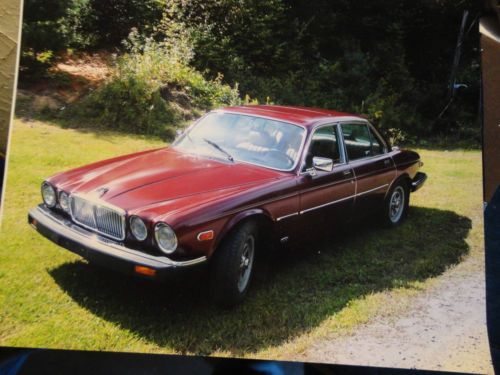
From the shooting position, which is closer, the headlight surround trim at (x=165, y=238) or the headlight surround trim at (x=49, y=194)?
the headlight surround trim at (x=165, y=238)

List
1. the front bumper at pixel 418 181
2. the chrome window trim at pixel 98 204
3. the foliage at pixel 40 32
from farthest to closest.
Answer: the front bumper at pixel 418 181, the foliage at pixel 40 32, the chrome window trim at pixel 98 204

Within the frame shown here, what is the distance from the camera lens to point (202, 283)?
2.13 meters

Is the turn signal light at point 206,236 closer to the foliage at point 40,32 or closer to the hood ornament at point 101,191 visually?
the hood ornament at point 101,191

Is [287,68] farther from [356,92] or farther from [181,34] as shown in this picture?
[181,34]

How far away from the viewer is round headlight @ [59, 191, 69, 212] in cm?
230

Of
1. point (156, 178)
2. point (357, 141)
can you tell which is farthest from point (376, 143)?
point (156, 178)

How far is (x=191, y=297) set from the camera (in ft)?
7.11

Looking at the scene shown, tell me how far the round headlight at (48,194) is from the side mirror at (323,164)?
137 centimetres

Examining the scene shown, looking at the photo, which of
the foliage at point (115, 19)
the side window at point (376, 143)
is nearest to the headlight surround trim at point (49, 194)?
the foliage at point (115, 19)

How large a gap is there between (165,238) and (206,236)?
18cm

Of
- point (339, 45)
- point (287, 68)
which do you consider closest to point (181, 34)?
point (287, 68)

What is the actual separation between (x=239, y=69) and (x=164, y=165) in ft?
2.23

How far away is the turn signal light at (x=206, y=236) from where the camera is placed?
81.4 inches

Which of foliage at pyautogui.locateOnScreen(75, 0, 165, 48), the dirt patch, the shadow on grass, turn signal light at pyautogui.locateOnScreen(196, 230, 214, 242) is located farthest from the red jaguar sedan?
foliage at pyautogui.locateOnScreen(75, 0, 165, 48)
